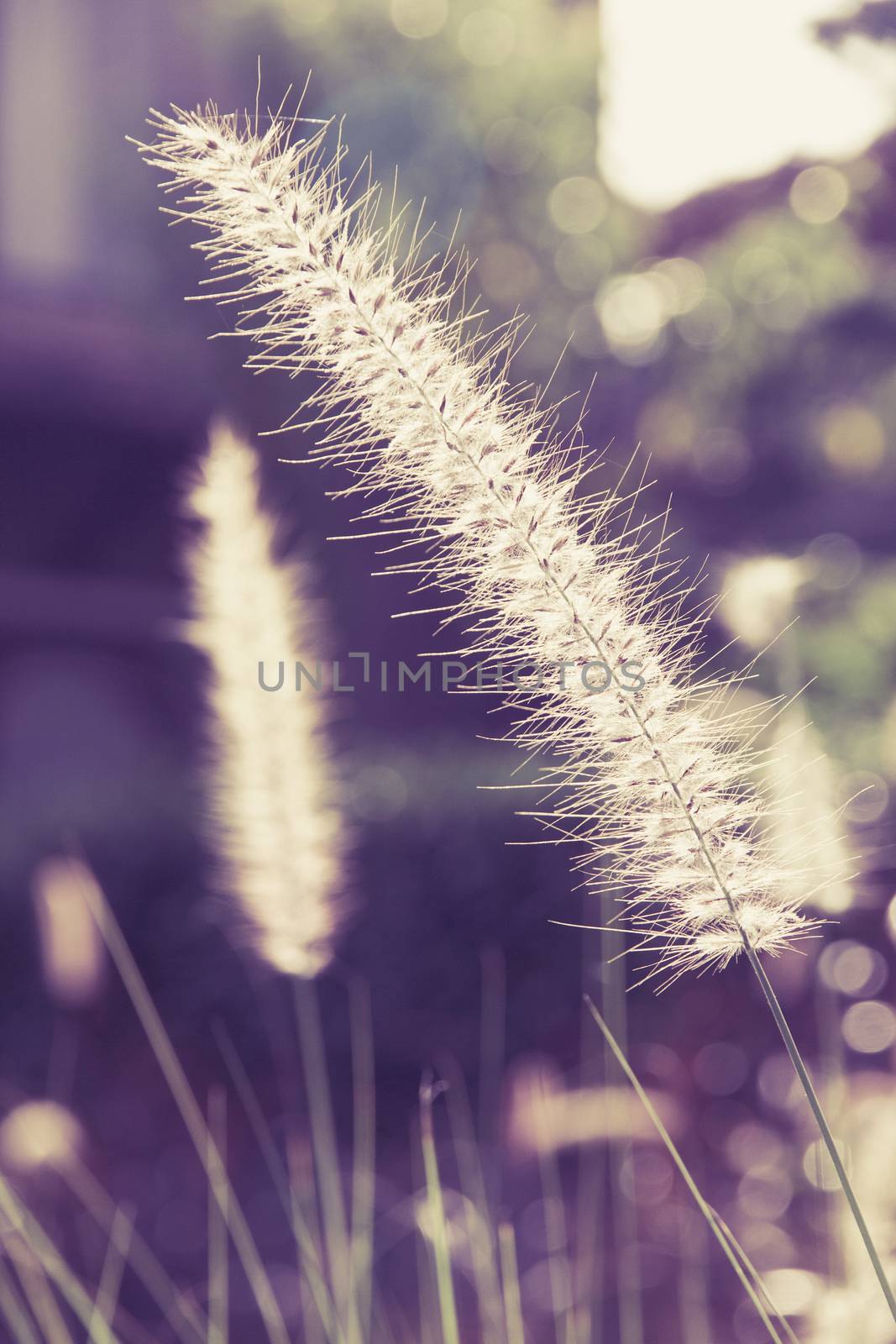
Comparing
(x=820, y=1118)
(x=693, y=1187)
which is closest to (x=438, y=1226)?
(x=693, y=1187)

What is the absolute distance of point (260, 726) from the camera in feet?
6.31

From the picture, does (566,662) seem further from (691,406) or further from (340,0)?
(340,0)

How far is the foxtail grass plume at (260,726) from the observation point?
5.92 feet

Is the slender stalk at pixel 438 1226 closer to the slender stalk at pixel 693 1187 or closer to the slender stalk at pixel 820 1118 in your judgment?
the slender stalk at pixel 693 1187

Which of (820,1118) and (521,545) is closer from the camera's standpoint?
(820,1118)

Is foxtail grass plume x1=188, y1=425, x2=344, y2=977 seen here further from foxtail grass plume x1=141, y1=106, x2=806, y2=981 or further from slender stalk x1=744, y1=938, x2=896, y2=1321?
slender stalk x1=744, y1=938, x2=896, y2=1321

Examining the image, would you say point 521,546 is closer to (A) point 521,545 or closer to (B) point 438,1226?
(A) point 521,545

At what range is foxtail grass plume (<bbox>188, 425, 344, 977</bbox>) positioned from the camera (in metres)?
1.80

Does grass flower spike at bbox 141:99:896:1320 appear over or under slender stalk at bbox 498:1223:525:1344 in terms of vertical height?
over

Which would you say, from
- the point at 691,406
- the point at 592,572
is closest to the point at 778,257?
the point at 691,406

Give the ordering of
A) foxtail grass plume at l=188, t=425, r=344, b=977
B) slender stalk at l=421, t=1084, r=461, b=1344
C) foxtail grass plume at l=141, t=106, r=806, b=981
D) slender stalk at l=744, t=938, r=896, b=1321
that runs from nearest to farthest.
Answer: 1. slender stalk at l=744, t=938, r=896, b=1321
2. foxtail grass plume at l=141, t=106, r=806, b=981
3. slender stalk at l=421, t=1084, r=461, b=1344
4. foxtail grass plume at l=188, t=425, r=344, b=977

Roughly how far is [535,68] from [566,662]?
946cm

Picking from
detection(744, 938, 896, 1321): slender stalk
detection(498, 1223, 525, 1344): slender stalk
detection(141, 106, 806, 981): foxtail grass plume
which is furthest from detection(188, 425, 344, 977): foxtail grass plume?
detection(744, 938, 896, 1321): slender stalk

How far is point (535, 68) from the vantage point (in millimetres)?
9070
